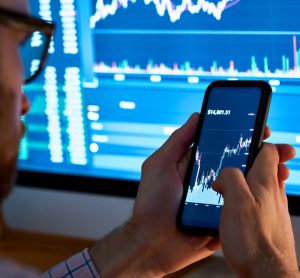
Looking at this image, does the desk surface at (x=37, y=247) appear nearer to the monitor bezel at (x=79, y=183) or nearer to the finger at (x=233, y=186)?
the monitor bezel at (x=79, y=183)

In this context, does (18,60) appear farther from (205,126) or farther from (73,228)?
(73,228)

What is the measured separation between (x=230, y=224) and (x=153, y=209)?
13 centimetres

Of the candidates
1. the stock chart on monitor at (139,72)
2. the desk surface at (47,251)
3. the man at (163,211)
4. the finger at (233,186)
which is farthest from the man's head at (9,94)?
the desk surface at (47,251)

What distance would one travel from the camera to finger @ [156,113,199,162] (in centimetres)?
71

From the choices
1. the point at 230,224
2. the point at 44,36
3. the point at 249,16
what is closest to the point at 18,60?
the point at 44,36

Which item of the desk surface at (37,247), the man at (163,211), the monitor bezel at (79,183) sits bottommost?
the desk surface at (37,247)

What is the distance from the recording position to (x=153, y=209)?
711 mm

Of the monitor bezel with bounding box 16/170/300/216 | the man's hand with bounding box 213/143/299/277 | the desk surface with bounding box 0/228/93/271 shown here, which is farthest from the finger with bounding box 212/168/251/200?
the desk surface with bounding box 0/228/93/271

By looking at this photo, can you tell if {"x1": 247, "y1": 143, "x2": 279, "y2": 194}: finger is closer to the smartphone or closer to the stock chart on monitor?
the smartphone

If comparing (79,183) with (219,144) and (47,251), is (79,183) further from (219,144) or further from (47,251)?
(219,144)

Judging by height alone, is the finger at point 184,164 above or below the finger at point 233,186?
below

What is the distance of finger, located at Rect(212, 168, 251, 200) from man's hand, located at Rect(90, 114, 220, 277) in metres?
0.10

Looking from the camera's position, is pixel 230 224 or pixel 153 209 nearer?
pixel 230 224

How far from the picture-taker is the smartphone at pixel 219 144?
664 mm
